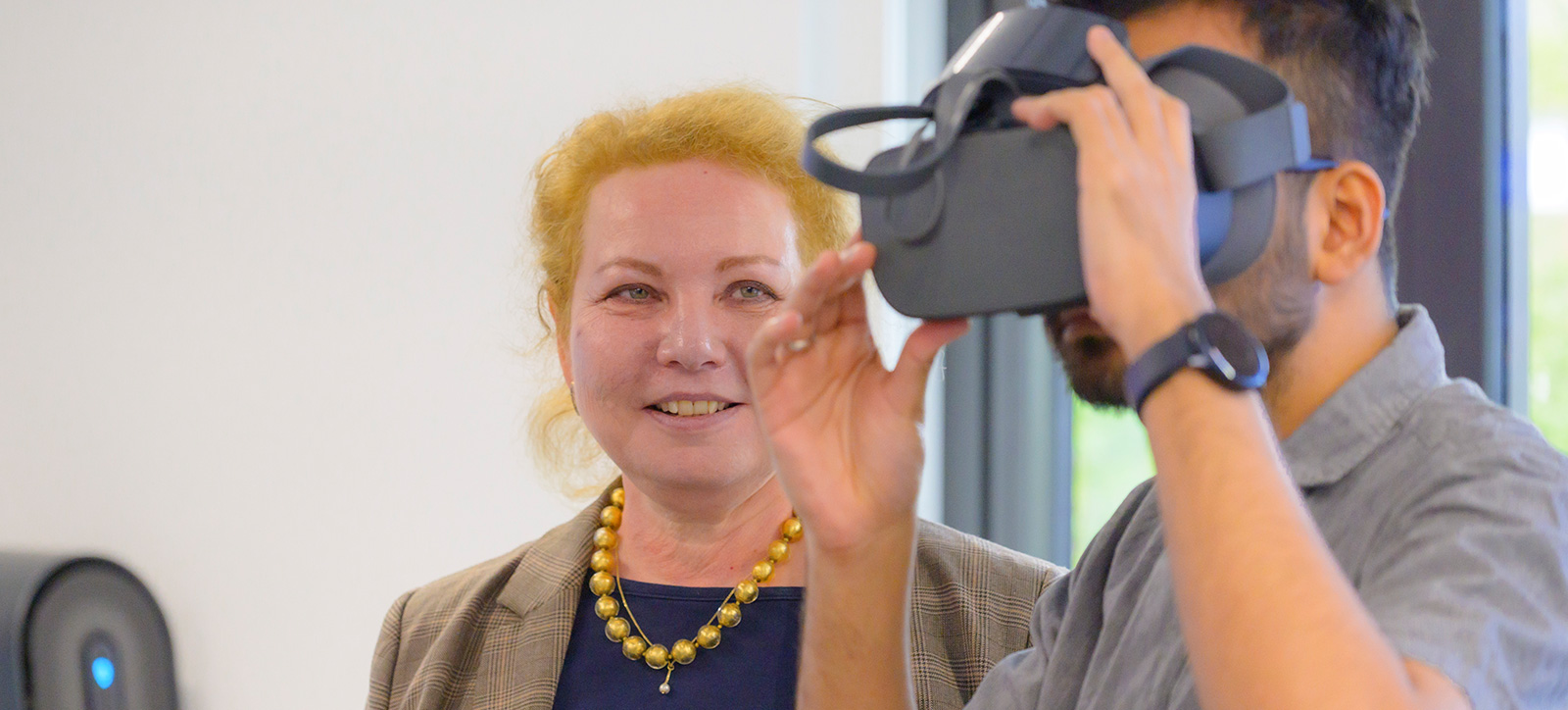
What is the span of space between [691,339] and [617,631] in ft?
1.00

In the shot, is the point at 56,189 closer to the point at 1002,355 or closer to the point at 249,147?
the point at 249,147

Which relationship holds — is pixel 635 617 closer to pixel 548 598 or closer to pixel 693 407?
pixel 548 598

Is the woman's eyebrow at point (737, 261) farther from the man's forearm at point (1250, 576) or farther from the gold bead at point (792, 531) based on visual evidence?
the man's forearm at point (1250, 576)

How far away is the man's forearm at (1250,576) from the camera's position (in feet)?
1.69

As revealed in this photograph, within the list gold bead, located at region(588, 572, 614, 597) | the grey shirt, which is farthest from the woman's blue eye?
the grey shirt

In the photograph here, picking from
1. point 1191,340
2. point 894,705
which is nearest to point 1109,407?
point 1191,340

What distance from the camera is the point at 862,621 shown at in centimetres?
89

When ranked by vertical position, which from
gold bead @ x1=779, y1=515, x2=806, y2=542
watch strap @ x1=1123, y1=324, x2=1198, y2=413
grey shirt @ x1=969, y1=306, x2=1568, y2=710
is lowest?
gold bead @ x1=779, y1=515, x2=806, y2=542

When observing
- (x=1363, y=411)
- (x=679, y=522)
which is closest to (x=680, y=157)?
(x=679, y=522)

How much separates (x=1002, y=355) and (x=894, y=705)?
3.56ft

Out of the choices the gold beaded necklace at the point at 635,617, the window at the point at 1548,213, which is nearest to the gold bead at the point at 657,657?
the gold beaded necklace at the point at 635,617

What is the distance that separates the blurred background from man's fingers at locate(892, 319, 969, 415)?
0.93 metres

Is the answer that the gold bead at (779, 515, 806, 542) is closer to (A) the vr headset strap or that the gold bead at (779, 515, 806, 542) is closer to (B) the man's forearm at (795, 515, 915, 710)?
(B) the man's forearm at (795, 515, 915, 710)

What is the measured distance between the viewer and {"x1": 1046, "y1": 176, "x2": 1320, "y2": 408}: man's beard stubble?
2.18 feet
